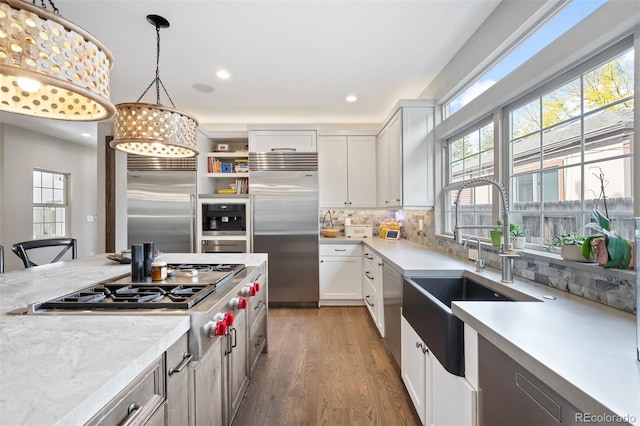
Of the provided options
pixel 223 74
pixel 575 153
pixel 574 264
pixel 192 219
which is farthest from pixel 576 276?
pixel 192 219

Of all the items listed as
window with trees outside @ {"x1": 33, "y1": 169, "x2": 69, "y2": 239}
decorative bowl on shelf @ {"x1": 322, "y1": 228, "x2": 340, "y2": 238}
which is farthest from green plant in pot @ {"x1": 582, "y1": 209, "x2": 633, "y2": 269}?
window with trees outside @ {"x1": 33, "y1": 169, "x2": 69, "y2": 239}

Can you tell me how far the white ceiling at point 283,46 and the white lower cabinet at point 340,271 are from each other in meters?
1.96

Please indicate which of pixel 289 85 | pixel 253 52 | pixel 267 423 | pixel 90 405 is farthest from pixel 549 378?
pixel 289 85

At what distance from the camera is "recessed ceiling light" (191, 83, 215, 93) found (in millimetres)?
3168

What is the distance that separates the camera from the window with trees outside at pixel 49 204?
5121mm

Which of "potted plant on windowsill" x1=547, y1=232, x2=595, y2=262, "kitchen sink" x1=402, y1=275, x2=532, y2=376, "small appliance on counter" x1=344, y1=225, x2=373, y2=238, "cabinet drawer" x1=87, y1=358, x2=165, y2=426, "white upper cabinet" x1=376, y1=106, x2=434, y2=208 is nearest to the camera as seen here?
"cabinet drawer" x1=87, y1=358, x2=165, y2=426

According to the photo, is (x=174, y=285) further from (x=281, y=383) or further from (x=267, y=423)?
(x=281, y=383)

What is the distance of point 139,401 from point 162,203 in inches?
138

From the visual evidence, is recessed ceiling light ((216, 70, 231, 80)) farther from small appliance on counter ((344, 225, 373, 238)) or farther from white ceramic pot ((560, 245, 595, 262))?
white ceramic pot ((560, 245, 595, 262))

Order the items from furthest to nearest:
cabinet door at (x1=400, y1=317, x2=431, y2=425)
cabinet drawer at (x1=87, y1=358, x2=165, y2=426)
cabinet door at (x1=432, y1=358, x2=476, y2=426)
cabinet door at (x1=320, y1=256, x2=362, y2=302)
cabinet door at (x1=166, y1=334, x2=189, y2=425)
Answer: cabinet door at (x1=320, y1=256, x2=362, y2=302), cabinet door at (x1=400, y1=317, x2=431, y2=425), cabinet door at (x1=432, y1=358, x2=476, y2=426), cabinet door at (x1=166, y1=334, x2=189, y2=425), cabinet drawer at (x1=87, y1=358, x2=165, y2=426)

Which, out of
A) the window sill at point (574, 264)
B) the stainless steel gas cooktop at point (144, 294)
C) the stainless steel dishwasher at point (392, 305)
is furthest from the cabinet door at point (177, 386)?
the window sill at point (574, 264)

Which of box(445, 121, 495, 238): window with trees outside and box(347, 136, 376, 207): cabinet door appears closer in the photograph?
A: box(445, 121, 495, 238): window with trees outside

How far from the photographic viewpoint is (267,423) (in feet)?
5.62

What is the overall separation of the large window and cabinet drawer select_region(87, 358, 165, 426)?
232cm
